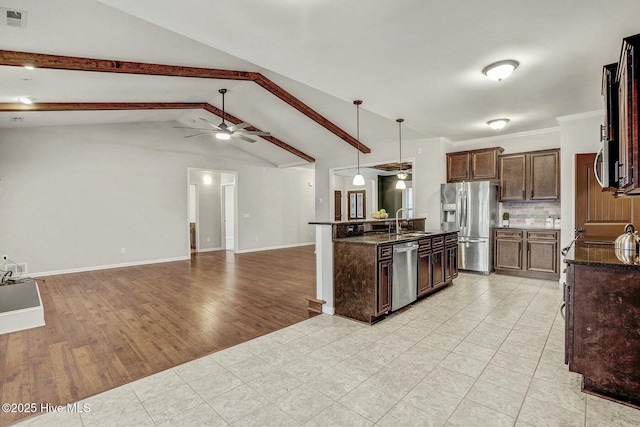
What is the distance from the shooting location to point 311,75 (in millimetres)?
3385

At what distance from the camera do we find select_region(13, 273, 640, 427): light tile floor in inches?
72.9

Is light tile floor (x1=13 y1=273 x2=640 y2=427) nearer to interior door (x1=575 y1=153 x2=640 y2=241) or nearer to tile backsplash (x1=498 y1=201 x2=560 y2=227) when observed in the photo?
interior door (x1=575 y1=153 x2=640 y2=241)

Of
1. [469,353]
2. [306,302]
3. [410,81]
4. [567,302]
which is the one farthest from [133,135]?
[567,302]

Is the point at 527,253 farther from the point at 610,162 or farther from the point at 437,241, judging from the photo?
the point at 610,162

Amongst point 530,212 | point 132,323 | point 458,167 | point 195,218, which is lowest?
point 132,323

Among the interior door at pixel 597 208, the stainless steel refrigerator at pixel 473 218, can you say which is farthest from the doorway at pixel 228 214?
the interior door at pixel 597 208

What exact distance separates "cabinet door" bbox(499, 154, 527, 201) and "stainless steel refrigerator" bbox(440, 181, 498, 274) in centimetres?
16

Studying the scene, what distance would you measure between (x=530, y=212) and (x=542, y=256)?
37.1 inches

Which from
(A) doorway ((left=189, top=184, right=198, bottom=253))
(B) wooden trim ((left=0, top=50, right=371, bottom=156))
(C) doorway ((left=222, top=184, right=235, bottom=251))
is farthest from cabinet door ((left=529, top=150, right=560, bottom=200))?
A: (A) doorway ((left=189, top=184, right=198, bottom=253))

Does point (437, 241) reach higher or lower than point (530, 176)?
lower

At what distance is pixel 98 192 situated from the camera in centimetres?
649

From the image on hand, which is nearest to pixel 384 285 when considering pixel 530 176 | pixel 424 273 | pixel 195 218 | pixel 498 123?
pixel 424 273

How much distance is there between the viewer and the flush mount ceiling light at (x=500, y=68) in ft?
10.0

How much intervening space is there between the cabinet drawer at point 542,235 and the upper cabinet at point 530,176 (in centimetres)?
60
